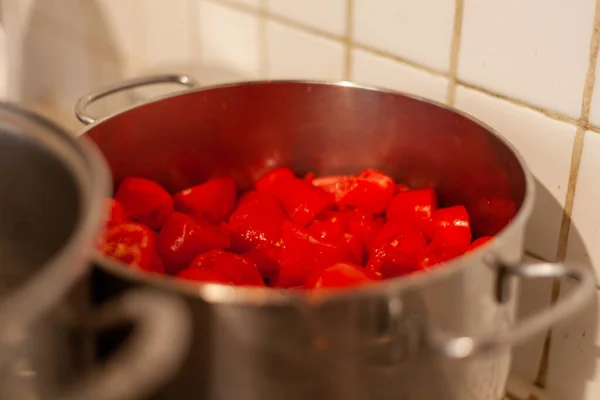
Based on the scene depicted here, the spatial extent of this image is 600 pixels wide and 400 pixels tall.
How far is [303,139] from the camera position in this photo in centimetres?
64

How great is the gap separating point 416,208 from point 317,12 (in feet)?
0.69

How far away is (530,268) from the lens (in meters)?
0.38

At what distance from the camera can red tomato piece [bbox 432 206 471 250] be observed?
0.55 metres

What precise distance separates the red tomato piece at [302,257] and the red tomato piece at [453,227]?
0.07m

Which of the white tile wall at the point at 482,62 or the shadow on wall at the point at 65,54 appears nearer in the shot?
the white tile wall at the point at 482,62

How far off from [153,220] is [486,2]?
300mm

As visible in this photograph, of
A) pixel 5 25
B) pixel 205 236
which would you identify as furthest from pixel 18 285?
pixel 5 25

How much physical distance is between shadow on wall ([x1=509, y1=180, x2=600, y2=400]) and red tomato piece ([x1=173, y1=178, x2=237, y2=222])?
250 millimetres

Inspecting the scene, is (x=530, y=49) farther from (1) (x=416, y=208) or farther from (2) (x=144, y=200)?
(2) (x=144, y=200)

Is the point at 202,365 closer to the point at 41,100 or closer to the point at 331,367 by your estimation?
the point at 331,367

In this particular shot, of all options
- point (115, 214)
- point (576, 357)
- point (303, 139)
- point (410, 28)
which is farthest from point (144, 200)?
point (576, 357)

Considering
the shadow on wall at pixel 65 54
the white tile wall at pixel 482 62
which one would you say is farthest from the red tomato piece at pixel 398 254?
the shadow on wall at pixel 65 54

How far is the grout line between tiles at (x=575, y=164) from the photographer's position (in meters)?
0.49

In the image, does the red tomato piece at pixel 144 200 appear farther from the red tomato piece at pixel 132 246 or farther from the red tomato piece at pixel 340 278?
the red tomato piece at pixel 340 278
